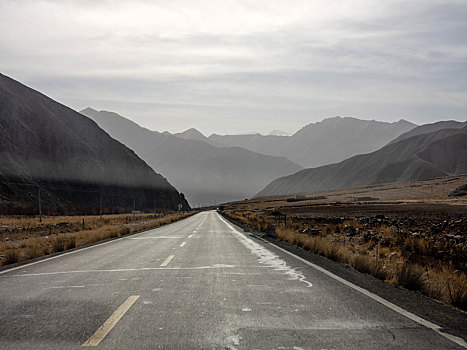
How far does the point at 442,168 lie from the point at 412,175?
13.9m

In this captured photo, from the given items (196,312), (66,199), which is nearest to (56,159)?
(66,199)

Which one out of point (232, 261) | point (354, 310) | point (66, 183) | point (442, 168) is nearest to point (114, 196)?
point (66, 183)

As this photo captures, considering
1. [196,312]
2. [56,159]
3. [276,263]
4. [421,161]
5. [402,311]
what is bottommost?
[276,263]

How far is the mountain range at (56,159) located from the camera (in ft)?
243

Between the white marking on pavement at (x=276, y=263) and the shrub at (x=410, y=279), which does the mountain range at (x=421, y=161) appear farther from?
the shrub at (x=410, y=279)

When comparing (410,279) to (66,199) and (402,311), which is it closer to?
(402,311)

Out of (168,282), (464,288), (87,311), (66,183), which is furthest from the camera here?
(66,183)

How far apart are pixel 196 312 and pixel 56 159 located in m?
88.7

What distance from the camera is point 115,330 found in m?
5.29

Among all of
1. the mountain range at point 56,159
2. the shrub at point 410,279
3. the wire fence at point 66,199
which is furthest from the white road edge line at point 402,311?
the mountain range at point 56,159

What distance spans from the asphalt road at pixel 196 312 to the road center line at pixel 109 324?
0.5 inches

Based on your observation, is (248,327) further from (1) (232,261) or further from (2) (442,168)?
(2) (442,168)

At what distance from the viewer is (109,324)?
554 centimetres

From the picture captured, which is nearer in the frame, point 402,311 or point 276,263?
point 402,311
